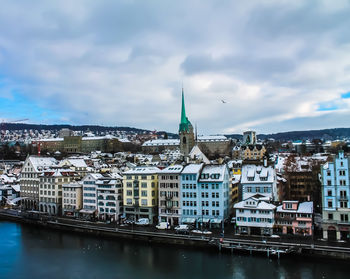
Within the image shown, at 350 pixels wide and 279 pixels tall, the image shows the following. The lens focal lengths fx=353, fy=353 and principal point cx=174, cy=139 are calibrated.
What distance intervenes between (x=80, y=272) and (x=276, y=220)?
81.5 ft

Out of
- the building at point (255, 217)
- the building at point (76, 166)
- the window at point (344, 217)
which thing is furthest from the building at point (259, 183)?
the building at point (76, 166)

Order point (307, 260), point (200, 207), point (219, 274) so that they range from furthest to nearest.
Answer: point (200, 207) → point (307, 260) → point (219, 274)

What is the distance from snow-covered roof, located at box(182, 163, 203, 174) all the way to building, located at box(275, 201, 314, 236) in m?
13.9

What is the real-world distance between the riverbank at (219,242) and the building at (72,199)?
19.2ft

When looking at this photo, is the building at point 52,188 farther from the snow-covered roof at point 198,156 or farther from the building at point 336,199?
the building at point 336,199

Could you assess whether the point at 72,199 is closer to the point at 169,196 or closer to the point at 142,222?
the point at 142,222

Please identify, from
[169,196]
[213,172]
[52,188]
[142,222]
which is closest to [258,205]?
[213,172]

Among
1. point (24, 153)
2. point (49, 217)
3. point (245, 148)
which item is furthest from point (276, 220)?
point (24, 153)

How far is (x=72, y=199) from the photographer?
66562 millimetres

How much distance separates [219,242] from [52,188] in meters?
40.6

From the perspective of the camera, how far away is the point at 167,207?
178 feet

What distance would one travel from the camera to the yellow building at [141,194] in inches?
2233

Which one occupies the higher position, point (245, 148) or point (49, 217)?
point (245, 148)

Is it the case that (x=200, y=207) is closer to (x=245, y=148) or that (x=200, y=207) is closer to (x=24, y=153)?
(x=245, y=148)
